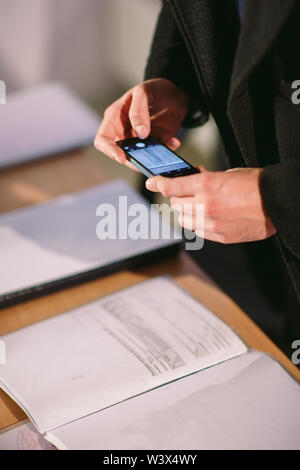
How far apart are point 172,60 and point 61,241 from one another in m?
0.37

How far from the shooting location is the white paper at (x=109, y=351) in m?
0.69

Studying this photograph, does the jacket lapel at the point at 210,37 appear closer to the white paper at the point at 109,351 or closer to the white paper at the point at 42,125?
the white paper at the point at 109,351

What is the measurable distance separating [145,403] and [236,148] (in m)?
0.43

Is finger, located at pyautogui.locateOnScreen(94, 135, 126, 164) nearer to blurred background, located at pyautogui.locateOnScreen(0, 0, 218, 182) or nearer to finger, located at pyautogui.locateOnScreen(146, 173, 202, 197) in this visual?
finger, located at pyautogui.locateOnScreen(146, 173, 202, 197)

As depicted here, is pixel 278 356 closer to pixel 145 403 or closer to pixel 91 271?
pixel 145 403

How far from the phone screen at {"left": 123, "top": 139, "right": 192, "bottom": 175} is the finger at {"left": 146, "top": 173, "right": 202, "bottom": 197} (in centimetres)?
3

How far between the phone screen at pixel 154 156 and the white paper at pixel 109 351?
20 centimetres

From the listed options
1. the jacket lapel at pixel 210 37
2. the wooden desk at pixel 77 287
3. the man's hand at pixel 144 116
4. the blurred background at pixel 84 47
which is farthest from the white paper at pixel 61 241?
the blurred background at pixel 84 47

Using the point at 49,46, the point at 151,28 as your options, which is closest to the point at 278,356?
the point at 151,28

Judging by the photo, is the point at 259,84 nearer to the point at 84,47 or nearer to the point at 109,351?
the point at 109,351

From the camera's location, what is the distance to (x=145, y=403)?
68 centimetres

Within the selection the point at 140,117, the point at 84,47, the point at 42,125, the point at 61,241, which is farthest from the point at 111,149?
the point at 84,47

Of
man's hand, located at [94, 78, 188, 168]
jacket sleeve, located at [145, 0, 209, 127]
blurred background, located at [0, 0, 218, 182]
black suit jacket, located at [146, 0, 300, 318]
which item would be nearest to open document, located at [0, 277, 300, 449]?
black suit jacket, located at [146, 0, 300, 318]

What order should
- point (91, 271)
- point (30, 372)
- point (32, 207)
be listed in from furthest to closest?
point (32, 207) → point (91, 271) → point (30, 372)
